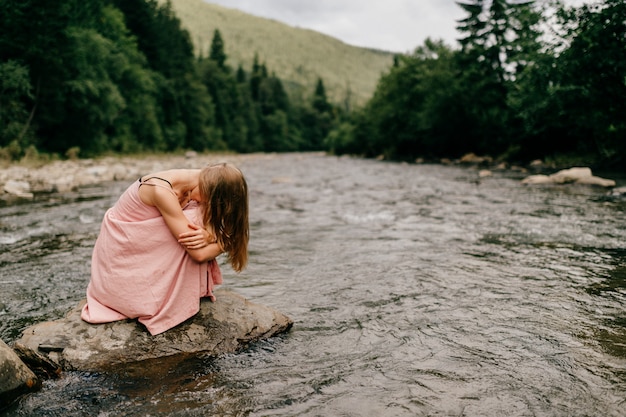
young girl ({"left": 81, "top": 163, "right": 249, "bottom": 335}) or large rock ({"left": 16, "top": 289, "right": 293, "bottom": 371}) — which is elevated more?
young girl ({"left": 81, "top": 163, "right": 249, "bottom": 335})

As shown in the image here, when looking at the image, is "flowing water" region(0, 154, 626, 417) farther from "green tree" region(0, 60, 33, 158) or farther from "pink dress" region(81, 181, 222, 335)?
"green tree" region(0, 60, 33, 158)

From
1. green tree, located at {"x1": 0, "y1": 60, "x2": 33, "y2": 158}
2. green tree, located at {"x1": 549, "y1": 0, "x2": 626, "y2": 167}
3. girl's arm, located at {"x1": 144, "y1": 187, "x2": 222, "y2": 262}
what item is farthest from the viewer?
green tree, located at {"x1": 0, "y1": 60, "x2": 33, "y2": 158}

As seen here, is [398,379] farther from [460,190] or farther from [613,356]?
[460,190]

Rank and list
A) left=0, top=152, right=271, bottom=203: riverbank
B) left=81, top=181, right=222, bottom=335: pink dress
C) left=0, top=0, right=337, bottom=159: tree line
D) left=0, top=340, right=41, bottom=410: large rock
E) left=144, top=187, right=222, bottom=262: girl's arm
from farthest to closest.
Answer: left=0, top=0, right=337, bottom=159: tree line
left=0, top=152, right=271, bottom=203: riverbank
left=81, top=181, right=222, bottom=335: pink dress
left=144, top=187, right=222, bottom=262: girl's arm
left=0, top=340, right=41, bottom=410: large rock

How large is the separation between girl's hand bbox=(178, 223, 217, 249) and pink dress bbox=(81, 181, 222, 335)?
0.13 meters

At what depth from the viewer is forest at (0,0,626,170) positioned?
20.0 meters

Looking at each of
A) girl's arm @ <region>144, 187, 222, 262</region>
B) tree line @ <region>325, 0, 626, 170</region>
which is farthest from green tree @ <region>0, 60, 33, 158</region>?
tree line @ <region>325, 0, 626, 170</region>

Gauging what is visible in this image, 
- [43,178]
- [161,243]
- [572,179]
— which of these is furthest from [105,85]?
[161,243]

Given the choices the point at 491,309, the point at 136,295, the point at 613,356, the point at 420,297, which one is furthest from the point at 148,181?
the point at 613,356

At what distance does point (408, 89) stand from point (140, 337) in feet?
148

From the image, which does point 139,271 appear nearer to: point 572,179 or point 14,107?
point 572,179

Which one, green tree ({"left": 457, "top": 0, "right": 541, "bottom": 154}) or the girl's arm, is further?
green tree ({"left": 457, "top": 0, "right": 541, "bottom": 154})

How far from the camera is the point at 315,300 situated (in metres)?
5.10

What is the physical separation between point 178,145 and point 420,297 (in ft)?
193
